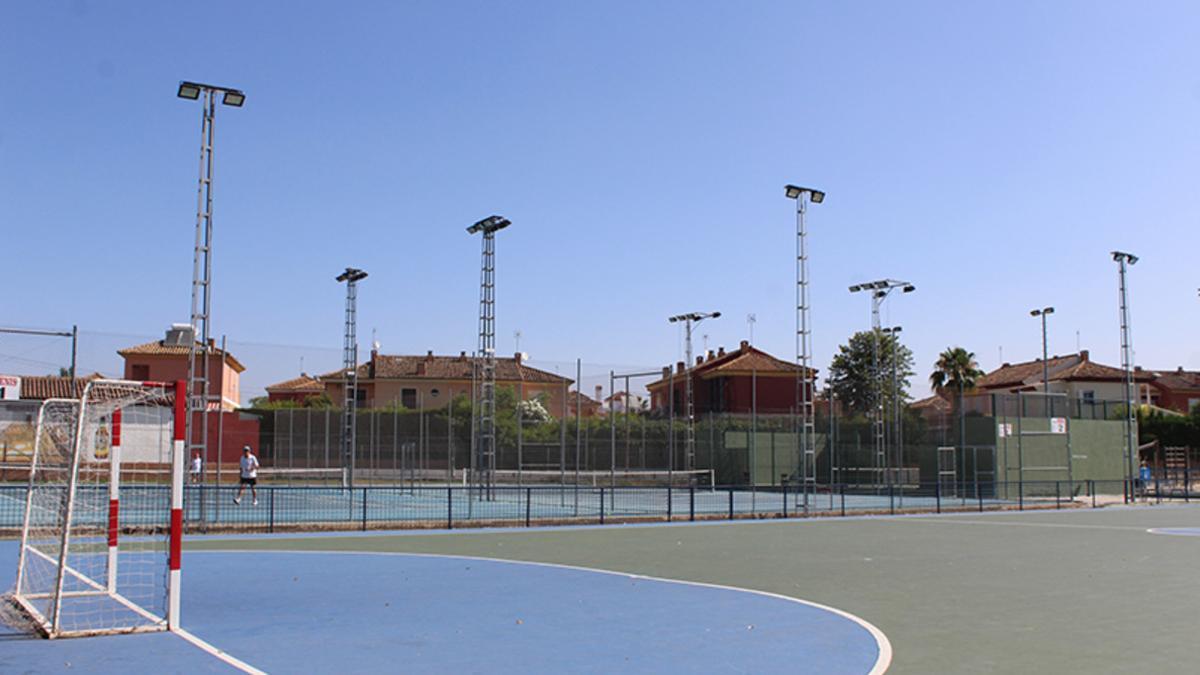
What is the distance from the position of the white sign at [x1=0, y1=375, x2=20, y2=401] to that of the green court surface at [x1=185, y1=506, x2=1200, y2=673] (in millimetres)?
10267

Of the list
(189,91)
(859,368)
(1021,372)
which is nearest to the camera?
(189,91)

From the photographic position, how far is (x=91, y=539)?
50.5 feet

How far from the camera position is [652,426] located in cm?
4316

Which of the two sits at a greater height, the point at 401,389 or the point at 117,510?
the point at 401,389

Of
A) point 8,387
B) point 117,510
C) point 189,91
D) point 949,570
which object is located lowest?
point 949,570

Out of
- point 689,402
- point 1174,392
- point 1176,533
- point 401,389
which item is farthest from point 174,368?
point 1174,392

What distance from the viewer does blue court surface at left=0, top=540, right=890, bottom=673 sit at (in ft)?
29.3

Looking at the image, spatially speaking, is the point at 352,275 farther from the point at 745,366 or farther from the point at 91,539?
the point at 745,366

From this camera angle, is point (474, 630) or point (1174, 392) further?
point (1174, 392)

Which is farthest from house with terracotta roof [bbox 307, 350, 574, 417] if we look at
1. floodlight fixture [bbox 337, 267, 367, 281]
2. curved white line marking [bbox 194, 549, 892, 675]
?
curved white line marking [bbox 194, 549, 892, 675]

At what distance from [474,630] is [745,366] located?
6470cm

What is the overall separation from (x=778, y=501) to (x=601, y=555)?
656 inches

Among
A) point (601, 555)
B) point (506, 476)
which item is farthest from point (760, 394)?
point (601, 555)

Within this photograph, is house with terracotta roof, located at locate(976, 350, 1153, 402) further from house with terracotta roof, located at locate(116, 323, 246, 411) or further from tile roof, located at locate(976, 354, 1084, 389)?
house with terracotta roof, located at locate(116, 323, 246, 411)
